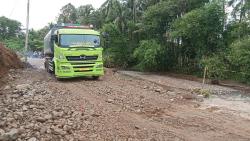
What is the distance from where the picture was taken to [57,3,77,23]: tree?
6310cm

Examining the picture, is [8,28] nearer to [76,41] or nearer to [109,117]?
[76,41]

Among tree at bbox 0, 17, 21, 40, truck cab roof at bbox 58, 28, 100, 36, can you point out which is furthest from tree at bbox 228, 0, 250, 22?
tree at bbox 0, 17, 21, 40

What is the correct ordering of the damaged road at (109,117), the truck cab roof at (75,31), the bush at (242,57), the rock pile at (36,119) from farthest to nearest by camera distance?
the bush at (242,57) < the truck cab roof at (75,31) < the damaged road at (109,117) < the rock pile at (36,119)

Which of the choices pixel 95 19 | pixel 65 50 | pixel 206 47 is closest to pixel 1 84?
pixel 65 50

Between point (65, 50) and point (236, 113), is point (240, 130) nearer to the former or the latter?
point (236, 113)

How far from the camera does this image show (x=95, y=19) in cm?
5112

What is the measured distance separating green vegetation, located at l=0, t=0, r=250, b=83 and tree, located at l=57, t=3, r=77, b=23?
918 inches

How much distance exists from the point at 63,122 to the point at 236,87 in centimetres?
1461

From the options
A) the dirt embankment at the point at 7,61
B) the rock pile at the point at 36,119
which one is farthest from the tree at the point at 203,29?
the rock pile at the point at 36,119

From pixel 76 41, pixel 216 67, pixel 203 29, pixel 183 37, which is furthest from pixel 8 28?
pixel 76 41

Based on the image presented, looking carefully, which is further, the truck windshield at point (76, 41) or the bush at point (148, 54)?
the bush at point (148, 54)

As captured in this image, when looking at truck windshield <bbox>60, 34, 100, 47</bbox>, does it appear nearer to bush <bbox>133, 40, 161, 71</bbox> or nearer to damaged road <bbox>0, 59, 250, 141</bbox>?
damaged road <bbox>0, 59, 250, 141</bbox>

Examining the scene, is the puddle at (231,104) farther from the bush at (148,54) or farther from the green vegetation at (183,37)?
the bush at (148,54)

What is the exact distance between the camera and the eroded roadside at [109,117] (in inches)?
367
